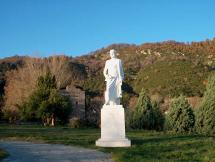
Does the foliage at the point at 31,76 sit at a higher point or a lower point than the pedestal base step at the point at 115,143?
higher

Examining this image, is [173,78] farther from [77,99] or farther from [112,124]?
[112,124]

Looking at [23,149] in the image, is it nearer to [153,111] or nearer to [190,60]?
[153,111]

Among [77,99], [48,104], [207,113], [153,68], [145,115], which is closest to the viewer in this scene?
[207,113]

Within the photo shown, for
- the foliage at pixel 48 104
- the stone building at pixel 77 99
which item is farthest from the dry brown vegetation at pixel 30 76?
the foliage at pixel 48 104

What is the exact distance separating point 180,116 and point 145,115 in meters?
3.52

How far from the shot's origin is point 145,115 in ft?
93.5

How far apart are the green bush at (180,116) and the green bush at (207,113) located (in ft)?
1.80

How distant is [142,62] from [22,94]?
85.0 ft

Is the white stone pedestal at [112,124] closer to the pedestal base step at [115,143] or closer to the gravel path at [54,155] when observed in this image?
the pedestal base step at [115,143]

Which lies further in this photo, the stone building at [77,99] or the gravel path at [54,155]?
the stone building at [77,99]

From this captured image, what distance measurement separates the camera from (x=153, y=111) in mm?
28828

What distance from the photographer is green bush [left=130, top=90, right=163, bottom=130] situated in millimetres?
28531

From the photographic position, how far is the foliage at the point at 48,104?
3225 centimetres

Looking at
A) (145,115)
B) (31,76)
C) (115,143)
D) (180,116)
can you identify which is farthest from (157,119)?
(31,76)
